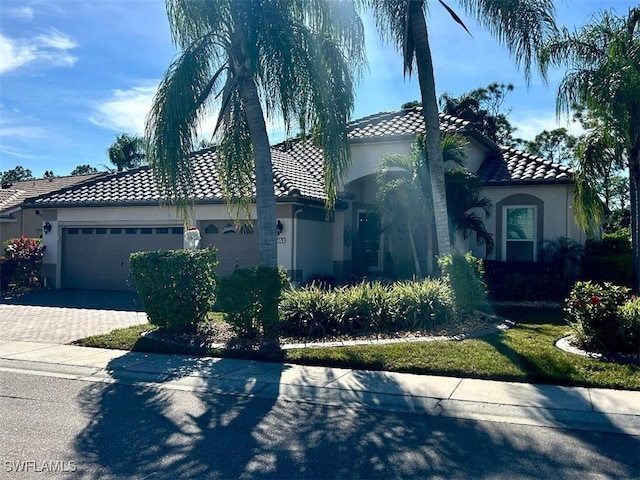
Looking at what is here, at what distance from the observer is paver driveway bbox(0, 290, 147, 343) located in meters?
11.9

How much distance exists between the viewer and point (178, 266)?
1098 cm

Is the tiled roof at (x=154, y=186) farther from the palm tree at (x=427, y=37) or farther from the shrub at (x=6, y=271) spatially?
the palm tree at (x=427, y=37)

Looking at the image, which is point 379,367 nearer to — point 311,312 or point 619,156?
point 311,312

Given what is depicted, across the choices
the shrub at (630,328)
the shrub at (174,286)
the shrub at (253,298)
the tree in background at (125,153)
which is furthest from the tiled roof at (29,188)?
the shrub at (630,328)

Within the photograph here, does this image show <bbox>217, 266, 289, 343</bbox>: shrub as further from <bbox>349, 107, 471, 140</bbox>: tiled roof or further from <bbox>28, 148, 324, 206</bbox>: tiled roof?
<bbox>349, 107, 471, 140</bbox>: tiled roof

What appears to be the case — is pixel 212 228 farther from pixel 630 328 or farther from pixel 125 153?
pixel 125 153

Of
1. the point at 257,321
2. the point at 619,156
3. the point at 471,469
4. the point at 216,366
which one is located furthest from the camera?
the point at 619,156

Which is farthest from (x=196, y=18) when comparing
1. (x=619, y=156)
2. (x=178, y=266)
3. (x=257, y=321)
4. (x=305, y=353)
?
(x=619, y=156)

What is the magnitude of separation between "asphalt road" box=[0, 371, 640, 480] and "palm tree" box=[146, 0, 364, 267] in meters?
4.82

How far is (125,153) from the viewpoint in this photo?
42000 mm

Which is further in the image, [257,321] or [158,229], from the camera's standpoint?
[158,229]

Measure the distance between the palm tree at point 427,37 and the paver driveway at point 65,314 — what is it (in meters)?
7.52

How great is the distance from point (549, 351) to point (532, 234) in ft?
29.9

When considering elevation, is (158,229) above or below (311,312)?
above
